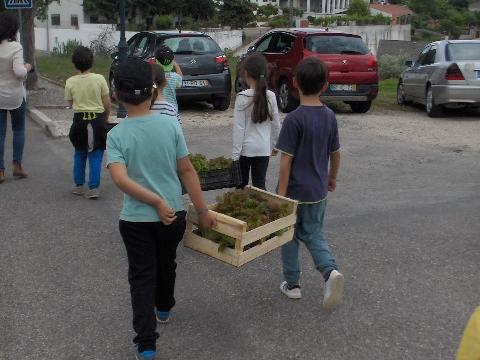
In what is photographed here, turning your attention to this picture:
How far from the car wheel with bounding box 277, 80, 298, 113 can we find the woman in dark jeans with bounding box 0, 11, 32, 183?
6.83 metres

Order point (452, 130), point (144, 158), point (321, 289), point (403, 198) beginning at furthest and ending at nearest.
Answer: point (452, 130)
point (403, 198)
point (321, 289)
point (144, 158)

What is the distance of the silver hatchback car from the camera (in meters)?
12.9

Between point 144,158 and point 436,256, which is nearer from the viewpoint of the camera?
point 144,158

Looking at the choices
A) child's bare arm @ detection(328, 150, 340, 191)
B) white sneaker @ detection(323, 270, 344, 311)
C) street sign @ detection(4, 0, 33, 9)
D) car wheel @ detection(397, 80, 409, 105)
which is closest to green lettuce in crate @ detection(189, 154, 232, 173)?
child's bare arm @ detection(328, 150, 340, 191)

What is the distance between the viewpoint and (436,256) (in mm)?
5309

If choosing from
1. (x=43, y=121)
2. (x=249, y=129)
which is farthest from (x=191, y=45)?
(x=249, y=129)

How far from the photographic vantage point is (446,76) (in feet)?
42.7

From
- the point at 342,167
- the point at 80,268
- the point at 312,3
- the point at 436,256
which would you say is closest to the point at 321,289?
the point at 436,256

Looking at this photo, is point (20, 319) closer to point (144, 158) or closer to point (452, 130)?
point (144, 158)

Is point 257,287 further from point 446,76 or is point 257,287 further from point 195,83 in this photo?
point 446,76

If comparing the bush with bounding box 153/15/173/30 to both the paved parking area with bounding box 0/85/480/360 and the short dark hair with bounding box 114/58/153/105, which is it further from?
the short dark hair with bounding box 114/58/153/105

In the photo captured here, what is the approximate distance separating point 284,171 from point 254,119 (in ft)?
4.00

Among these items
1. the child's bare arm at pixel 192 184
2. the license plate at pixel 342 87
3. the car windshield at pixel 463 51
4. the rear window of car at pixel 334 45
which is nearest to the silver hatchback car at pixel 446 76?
the car windshield at pixel 463 51

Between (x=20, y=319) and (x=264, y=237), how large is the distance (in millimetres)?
1616
